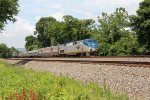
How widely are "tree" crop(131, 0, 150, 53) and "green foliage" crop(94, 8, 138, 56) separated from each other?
2925 mm

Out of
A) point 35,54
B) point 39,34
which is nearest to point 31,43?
point 39,34

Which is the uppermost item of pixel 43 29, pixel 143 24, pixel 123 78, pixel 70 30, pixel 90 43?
pixel 43 29

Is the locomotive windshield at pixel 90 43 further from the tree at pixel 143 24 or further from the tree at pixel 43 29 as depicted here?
the tree at pixel 43 29

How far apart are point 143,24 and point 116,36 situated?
491 inches

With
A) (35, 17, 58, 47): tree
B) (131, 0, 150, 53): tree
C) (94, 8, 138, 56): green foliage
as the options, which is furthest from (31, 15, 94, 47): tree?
(131, 0, 150, 53): tree

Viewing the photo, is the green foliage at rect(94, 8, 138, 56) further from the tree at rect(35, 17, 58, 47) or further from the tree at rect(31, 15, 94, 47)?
the tree at rect(35, 17, 58, 47)

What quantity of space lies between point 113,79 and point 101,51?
41917 millimetres

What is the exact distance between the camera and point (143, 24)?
53.8 meters

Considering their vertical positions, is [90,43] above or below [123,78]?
above

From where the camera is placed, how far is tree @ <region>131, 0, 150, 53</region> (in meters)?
53.7

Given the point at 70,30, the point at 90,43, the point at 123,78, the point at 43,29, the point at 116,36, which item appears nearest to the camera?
the point at 123,78

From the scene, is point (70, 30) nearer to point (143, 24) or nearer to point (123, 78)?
point (143, 24)

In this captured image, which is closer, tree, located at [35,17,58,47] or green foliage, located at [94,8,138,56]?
green foliage, located at [94,8,138,56]

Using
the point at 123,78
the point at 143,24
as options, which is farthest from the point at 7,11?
the point at 123,78
